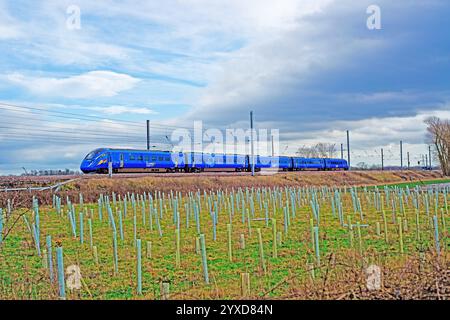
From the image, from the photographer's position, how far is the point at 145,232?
496 inches

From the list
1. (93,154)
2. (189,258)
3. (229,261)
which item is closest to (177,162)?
(93,154)

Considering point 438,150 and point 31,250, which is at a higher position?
point 438,150

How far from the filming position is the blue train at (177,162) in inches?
1184

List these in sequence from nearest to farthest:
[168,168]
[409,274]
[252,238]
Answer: [409,274]
[252,238]
[168,168]

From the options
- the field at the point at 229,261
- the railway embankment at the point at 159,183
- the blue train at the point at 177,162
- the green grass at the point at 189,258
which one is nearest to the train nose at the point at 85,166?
the blue train at the point at 177,162

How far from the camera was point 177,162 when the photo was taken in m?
35.9

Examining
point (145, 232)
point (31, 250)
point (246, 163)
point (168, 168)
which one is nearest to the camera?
point (31, 250)

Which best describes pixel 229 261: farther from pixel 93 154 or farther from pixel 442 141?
pixel 442 141

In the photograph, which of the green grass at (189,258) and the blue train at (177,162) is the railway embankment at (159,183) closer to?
the green grass at (189,258)

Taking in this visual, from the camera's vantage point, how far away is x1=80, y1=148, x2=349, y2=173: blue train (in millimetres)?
30062

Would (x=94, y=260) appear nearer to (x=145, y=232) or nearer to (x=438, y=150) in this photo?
(x=145, y=232)
